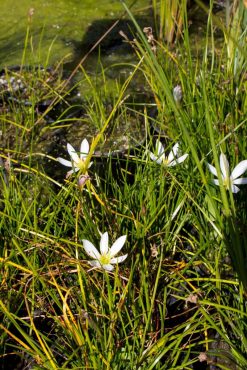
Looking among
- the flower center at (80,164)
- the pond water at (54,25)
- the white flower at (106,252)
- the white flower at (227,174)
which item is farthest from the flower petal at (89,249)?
the pond water at (54,25)

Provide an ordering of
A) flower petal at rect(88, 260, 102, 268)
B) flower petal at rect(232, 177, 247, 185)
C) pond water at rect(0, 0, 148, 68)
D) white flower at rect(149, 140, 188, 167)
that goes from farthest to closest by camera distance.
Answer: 1. pond water at rect(0, 0, 148, 68)
2. white flower at rect(149, 140, 188, 167)
3. flower petal at rect(232, 177, 247, 185)
4. flower petal at rect(88, 260, 102, 268)

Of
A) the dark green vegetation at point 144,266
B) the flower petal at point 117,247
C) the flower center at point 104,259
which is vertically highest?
the flower petal at point 117,247

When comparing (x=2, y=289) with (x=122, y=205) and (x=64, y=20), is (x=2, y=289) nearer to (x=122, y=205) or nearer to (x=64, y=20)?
(x=122, y=205)

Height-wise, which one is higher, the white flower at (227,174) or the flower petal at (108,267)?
the white flower at (227,174)

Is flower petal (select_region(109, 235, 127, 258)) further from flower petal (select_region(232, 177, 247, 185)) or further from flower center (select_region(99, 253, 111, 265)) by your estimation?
flower petal (select_region(232, 177, 247, 185))

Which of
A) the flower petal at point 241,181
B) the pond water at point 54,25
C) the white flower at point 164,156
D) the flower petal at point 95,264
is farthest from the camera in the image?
the pond water at point 54,25

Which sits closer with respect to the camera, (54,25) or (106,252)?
(106,252)

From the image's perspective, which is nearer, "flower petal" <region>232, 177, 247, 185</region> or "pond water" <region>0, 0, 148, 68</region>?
"flower petal" <region>232, 177, 247, 185</region>

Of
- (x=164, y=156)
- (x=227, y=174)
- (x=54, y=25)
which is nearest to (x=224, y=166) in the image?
(x=227, y=174)

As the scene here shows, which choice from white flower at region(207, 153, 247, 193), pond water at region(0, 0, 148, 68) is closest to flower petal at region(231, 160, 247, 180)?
white flower at region(207, 153, 247, 193)

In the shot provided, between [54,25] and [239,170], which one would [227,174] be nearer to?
[239,170]

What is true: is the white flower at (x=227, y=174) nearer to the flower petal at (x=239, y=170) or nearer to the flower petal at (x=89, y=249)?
the flower petal at (x=239, y=170)
